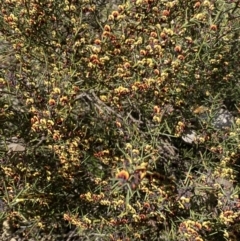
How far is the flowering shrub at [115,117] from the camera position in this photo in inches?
106

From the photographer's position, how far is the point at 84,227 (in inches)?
116

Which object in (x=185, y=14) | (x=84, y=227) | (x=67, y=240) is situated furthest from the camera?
(x=67, y=240)

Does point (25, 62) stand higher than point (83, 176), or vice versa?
point (25, 62)

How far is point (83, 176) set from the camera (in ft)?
A: 10.5

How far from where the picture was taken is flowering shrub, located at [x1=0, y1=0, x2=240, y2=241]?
271 cm

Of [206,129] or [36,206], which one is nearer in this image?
[206,129]

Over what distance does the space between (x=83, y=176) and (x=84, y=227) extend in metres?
0.41

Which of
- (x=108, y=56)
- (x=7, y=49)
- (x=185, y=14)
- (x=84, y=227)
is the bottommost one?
(x=84, y=227)

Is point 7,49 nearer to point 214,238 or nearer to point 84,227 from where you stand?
point 84,227

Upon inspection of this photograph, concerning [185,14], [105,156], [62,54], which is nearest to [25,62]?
[62,54]

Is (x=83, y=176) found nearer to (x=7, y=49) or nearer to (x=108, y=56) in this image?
(x=108, y=56)

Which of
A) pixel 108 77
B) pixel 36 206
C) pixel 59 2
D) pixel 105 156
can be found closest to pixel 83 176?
pixel 105 156

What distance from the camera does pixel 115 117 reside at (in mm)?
3021

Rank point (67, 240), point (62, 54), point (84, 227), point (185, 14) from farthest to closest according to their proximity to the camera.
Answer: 1. point (67, 240)
2. point (62, 54)
3. point (84, 227)
4. point (185, 14)
